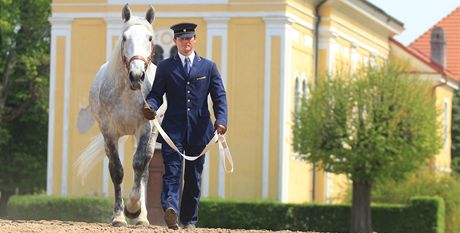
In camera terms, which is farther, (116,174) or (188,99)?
(116,174)

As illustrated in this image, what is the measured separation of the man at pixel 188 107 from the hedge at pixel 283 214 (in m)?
23.4

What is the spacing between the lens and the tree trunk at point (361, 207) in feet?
129

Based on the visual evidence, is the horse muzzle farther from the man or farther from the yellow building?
the yellow building

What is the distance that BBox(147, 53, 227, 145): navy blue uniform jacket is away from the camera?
15000mm

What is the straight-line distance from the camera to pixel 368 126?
39.5m

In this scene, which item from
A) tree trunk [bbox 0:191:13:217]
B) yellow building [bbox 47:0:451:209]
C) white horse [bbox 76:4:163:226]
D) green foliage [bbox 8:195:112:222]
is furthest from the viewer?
tree trunk [bbox 0:191:13:217]

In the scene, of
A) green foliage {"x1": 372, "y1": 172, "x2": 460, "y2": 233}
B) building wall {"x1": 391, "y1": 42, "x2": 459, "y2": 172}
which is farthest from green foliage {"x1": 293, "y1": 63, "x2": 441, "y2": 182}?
building wall {"x1": 391, "y1": 42, "x2": 459, "y2": 172}

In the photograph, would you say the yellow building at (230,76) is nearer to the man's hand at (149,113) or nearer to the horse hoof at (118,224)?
the horse hoof at (118,224)

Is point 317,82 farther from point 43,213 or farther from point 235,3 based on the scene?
point 43,213

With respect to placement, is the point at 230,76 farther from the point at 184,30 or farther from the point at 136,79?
the point at 184,30

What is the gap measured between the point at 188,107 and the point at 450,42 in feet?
178

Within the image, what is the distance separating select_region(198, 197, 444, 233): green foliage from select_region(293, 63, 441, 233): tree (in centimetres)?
72

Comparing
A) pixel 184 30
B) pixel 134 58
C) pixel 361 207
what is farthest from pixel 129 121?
pixel 361 207

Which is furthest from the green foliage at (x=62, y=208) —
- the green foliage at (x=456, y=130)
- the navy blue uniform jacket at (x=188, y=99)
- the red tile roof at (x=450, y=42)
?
the red tile roof at (x=450, y=42)
